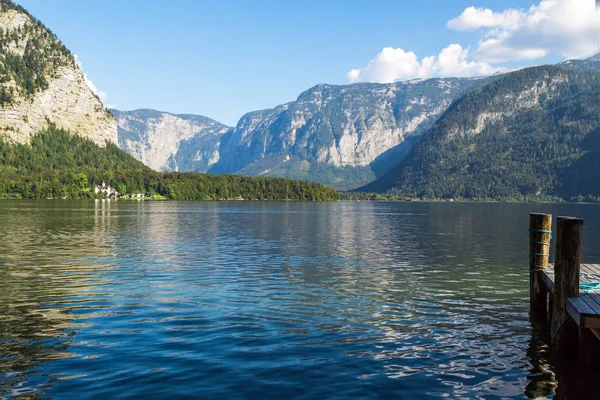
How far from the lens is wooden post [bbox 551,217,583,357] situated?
66.8 ft

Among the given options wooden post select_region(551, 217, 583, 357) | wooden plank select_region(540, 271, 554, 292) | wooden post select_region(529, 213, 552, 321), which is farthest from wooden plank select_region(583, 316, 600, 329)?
wooden post select_region(529, 213, 552, 321)

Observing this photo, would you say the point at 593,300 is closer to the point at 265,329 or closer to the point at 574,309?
the point at 574,309

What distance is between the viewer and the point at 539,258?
27.9 metres

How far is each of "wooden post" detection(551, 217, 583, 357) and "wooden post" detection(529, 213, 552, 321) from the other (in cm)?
609

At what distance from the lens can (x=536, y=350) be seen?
22062 millimetres

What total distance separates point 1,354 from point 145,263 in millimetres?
27013

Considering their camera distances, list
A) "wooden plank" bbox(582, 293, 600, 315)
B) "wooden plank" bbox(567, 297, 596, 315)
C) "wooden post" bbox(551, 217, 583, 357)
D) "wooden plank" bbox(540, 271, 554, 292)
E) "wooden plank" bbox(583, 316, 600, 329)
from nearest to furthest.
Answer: "wooden plank" bbox(583, 316, 600, 329) → "wooden plank" bbox(567, 297, 596, 315) → "wooden plank" bbox(582, 293, 600, 315) → "wooden post" bbox(551, 217, 583, 357) → "wooden plank" bbox(540, 271, 554, 292)

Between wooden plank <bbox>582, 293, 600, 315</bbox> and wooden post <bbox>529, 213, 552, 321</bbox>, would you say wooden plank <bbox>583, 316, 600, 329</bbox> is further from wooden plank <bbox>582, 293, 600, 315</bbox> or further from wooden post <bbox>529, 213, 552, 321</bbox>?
wooden post <bbox>529, 213, 552, 321</bbox>

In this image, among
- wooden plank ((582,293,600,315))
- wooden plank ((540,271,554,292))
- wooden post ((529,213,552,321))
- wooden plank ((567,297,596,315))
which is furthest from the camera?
wooden post ((529,213,552,321))

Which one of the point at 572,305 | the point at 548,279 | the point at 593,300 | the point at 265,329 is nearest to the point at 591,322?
the point at 572,305

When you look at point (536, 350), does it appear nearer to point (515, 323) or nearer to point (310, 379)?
point (515, 323)

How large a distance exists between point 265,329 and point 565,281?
12.9m

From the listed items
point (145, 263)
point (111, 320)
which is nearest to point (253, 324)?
point (111, 320)

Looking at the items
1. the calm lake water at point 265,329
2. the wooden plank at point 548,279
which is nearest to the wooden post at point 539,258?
the wooden plank at point 548,279
